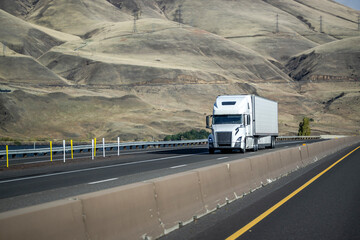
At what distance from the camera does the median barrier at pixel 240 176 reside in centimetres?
1189

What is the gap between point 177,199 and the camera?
27.4 ft

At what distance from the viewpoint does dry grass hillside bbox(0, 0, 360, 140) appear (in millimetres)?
86688

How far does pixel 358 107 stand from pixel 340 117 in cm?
609

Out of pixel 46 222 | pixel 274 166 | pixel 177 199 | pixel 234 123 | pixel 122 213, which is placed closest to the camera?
pixel 46 222

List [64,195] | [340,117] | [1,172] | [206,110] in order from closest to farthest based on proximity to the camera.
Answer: [64,195] < [1,172] < [206,110] < [340,117]

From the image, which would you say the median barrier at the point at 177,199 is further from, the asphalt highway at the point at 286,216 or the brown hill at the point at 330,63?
the brown hill at the point at 330,63

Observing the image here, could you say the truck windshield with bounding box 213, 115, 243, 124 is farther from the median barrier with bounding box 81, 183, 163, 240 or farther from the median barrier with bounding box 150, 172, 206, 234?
the median barrier with bounding box 81, 183, 163, 240

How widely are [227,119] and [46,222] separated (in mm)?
28040

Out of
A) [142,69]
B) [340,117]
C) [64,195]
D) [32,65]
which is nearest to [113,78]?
[142,69]

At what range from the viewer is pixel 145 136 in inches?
3233

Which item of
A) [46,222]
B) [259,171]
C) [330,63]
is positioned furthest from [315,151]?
[330,63]

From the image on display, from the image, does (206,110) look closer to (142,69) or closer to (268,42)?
(142,69)

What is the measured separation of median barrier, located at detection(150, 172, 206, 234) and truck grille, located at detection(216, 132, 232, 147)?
2275 cm

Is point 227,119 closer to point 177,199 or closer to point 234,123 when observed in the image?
point 234,123
